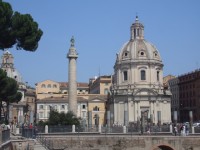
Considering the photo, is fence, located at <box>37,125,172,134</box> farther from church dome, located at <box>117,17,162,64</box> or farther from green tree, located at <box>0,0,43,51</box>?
church dome, located at <box>117,17,162,64</box>

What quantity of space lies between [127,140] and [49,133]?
26.4ft

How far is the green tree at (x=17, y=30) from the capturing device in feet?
90.3

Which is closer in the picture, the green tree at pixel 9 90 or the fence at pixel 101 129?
the green tree at pixel 9 90

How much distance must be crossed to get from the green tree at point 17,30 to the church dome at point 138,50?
5173cm

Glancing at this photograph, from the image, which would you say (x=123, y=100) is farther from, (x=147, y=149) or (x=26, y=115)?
(x=147, y=149)

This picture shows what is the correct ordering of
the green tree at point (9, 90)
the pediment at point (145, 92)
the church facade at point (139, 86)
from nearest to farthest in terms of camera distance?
1. the green tree at point (9, 90)
2. the pediment at point (145, 92)
3. the church facade at point (139, 86)

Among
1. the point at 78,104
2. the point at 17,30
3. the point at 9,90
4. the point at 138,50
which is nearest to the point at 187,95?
the point at 138,50

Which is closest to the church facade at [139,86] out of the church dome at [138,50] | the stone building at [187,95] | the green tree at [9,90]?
the church dome at [138,50]

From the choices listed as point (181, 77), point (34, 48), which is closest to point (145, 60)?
point (181, 77)

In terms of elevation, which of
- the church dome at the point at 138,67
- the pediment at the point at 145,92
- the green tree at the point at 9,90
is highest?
the church dome at the point at 138,67

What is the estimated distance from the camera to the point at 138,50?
80.4 meters

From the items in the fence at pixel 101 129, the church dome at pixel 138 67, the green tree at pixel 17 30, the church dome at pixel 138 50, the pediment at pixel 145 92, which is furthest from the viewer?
the church dome at pixel 138 50

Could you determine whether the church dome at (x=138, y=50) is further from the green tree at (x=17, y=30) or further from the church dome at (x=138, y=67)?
the green tree at (x=17, y=30)

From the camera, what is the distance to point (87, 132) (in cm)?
4747
